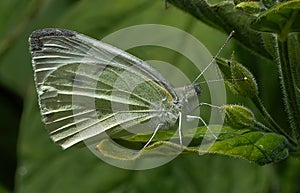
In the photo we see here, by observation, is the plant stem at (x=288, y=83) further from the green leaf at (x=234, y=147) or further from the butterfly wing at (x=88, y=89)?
the butterfly wing at (x=88, y=89)

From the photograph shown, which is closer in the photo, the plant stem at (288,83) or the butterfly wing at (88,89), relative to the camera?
the plant stem at (288,83)

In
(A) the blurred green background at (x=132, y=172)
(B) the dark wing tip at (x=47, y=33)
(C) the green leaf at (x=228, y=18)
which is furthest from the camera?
(A) the blurred green background at (x=132, y=172)

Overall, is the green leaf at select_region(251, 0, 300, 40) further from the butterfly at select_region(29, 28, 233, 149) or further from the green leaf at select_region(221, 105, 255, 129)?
the butterfly at select_region(29, 28, 233, 149)

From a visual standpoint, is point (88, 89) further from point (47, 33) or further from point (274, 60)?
point (274, 60)

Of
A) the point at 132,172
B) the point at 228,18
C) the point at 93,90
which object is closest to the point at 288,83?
the point at 228,18

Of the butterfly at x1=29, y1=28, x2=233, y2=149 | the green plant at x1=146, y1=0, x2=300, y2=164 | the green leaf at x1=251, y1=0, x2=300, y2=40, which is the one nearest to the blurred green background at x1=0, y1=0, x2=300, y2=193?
the butterfly at x1=29, y1=28, x2=233, y2=149

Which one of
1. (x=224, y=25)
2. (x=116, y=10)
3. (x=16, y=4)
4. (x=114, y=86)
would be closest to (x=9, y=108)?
(x=16, y=4)

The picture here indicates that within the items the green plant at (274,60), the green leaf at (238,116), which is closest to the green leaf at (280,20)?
→ the green plant at (274,60)
